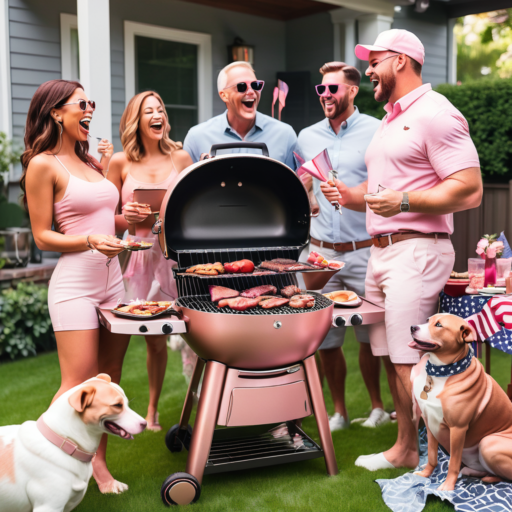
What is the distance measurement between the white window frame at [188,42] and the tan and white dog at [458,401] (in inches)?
205

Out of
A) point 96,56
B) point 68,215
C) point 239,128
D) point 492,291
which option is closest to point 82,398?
point 68,215

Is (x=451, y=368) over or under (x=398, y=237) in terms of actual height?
under

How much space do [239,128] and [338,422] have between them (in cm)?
206

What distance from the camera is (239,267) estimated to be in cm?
294

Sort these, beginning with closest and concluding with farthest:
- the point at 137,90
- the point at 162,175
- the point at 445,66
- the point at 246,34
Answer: the point at 162,175 < the point at 137,90 < the point at 246,34 < the point at 445,66

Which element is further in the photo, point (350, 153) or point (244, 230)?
point (350, 153)

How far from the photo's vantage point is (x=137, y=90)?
6.99m

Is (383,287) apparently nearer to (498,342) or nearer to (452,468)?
(498,342)

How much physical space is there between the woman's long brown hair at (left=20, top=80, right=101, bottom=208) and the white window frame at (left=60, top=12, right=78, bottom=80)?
3.90 m

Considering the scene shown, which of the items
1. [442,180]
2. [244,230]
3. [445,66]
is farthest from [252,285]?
[445,66]

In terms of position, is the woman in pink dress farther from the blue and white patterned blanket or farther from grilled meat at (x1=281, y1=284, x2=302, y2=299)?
the blue and white patterned blanket

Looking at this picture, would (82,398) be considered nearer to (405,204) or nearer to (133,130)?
(405,204)

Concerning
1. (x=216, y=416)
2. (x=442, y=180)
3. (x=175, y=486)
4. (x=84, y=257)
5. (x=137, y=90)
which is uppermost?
(x=137, y=90)

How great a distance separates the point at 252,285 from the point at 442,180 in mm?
1159
